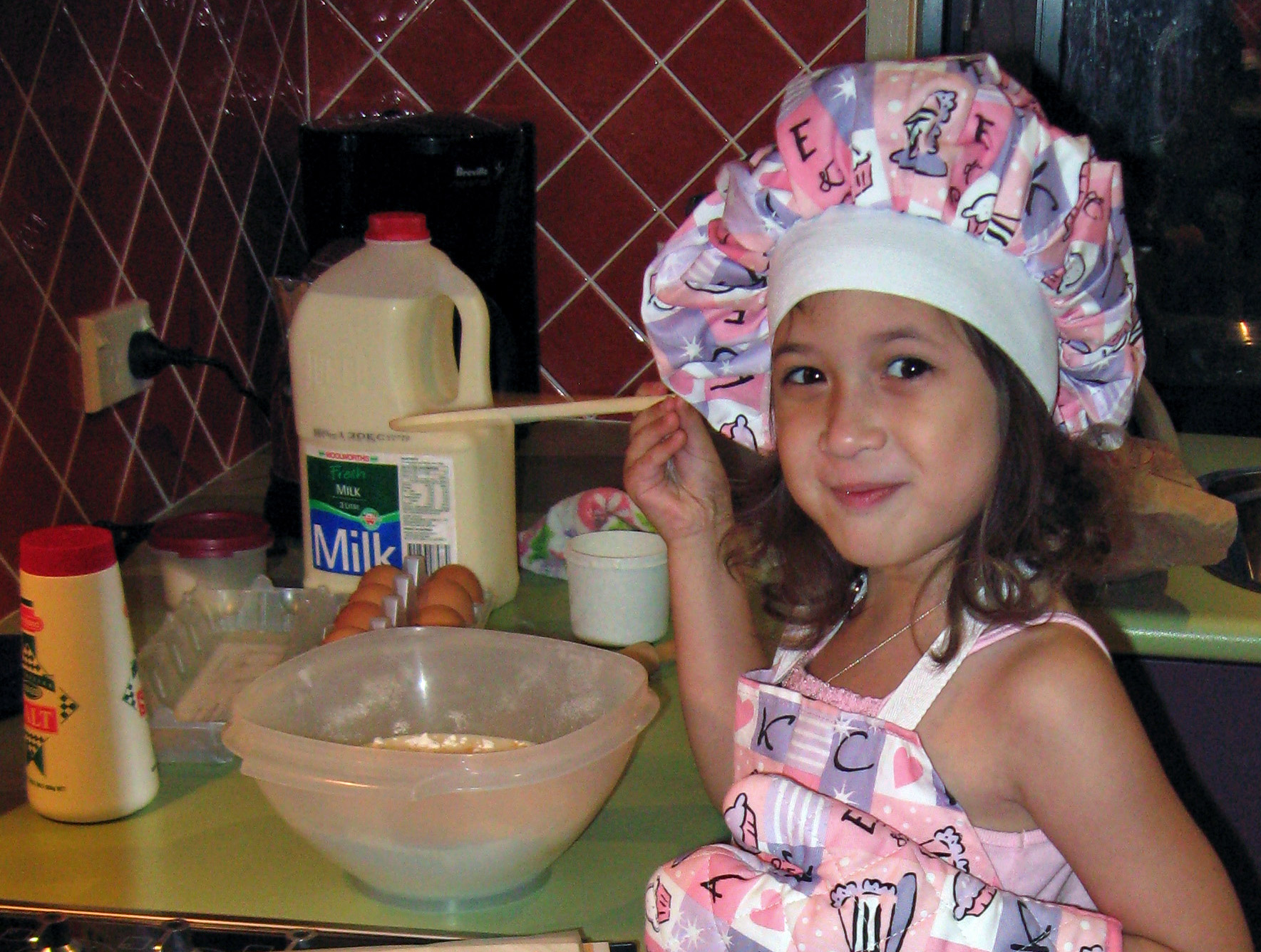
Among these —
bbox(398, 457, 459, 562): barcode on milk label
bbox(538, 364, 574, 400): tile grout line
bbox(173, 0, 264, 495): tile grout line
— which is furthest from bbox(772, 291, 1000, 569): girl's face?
bbox(538, 364, 574, 400): tile grout line

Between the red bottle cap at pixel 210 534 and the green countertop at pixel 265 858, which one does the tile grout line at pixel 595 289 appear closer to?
the red bottle cap at pixel 210 534

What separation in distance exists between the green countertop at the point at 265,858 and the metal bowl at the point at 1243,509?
28.1 inches

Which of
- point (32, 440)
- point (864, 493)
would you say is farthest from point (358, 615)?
point (864, 493)

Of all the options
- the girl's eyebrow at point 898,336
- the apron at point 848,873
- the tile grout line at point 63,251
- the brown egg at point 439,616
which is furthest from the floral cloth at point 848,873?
the tile grout line at point 63,251

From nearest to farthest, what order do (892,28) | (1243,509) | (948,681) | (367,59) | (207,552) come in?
(948,681)
(207,552)
(1243,509)
(892,28)
(367,59)

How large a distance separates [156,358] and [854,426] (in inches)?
34.4

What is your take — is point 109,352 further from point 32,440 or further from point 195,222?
point 195,222

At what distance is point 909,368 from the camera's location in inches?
32.2

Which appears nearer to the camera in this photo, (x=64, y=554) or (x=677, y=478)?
(x=64, y=554)

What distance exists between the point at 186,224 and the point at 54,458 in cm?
38

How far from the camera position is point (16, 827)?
3.06 feet

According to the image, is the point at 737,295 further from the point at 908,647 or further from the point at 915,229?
the point at 908,647

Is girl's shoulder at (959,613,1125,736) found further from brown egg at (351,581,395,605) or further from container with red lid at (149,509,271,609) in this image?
container with red lid at (149,509,271,609)

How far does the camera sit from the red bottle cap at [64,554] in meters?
0.90
